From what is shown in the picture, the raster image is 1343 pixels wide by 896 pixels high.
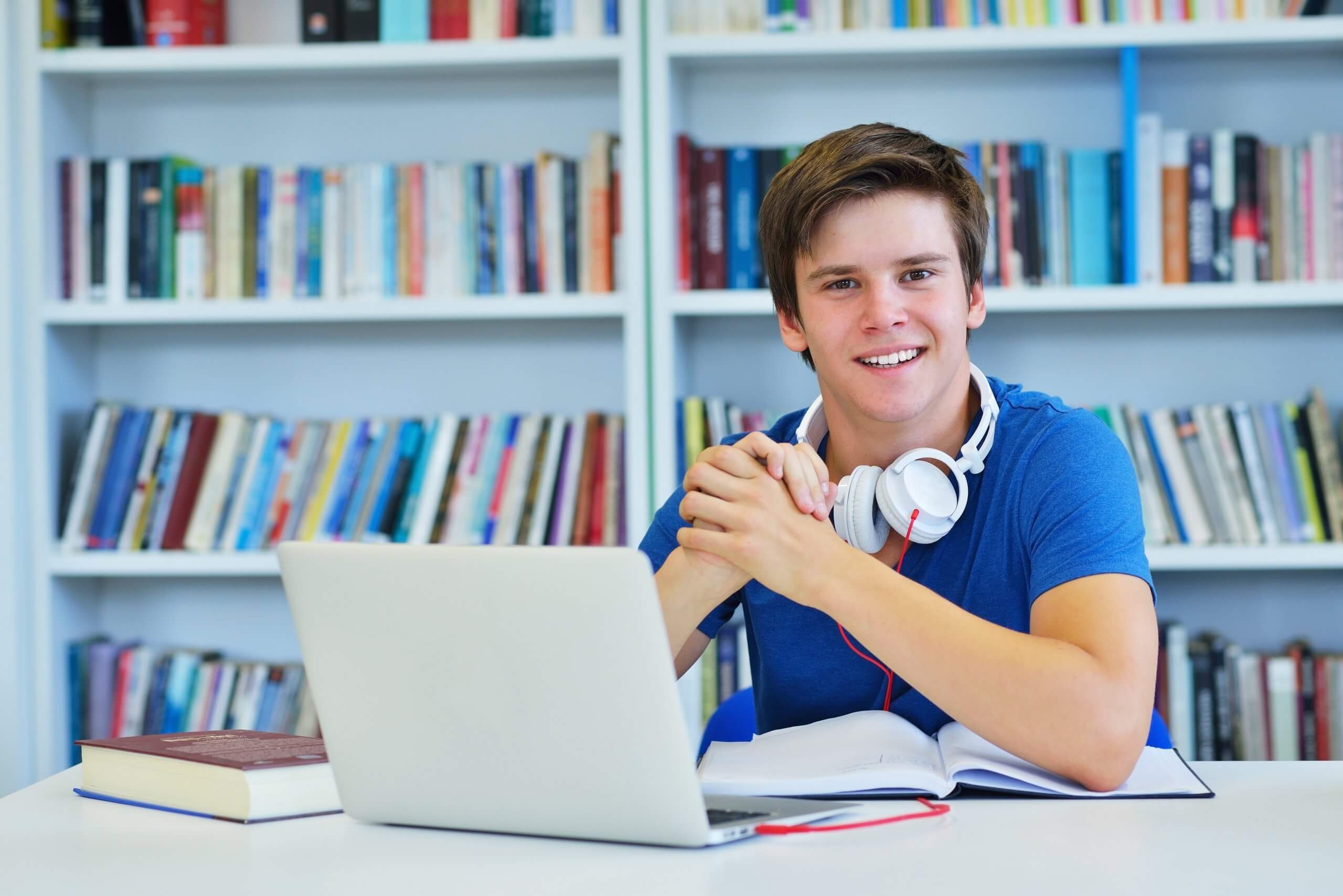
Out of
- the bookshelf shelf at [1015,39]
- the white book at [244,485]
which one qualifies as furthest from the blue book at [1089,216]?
the white book at [244,485]

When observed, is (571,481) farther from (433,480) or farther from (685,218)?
(685,218)

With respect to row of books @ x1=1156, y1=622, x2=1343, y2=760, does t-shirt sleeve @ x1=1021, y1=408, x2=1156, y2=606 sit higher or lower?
higher

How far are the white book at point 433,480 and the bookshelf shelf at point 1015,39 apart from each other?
0.81 meters

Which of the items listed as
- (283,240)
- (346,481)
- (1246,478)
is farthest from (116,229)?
(1246,478)

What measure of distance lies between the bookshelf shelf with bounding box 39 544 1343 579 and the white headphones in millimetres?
1124

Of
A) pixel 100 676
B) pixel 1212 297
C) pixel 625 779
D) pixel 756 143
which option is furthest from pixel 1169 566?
pixel 100 676

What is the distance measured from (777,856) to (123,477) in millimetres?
2034

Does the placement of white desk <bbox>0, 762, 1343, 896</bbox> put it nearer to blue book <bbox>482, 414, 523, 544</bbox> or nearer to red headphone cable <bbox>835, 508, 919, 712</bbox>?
red headphone cable <bbox>835, 508, 919, 712</bbox>

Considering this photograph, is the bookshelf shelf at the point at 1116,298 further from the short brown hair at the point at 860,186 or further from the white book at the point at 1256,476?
the short brown hair at the point at 860,186

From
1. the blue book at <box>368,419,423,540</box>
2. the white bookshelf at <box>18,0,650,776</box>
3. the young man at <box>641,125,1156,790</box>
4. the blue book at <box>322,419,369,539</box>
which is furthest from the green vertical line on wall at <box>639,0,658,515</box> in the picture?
the young man at <box>641,125,1156,790</box>

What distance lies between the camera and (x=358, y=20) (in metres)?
2.43

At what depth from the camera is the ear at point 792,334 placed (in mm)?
1472

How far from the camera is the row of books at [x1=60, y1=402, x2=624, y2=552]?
2436 mm

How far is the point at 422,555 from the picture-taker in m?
0.84
